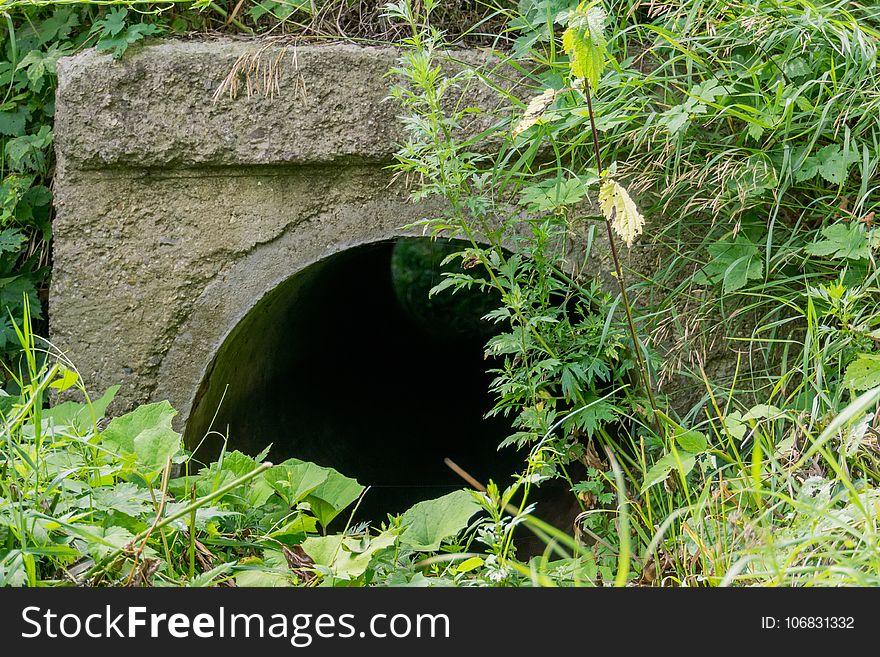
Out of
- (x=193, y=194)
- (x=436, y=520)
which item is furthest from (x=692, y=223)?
(x=193, y=194)

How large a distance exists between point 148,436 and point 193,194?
1155 mm

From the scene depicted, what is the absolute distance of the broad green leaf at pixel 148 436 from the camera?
5.83ft

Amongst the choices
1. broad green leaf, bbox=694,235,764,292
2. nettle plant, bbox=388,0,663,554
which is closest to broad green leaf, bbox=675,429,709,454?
nettle plant, bbox=388,0,663,554

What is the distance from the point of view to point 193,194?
8.87ft

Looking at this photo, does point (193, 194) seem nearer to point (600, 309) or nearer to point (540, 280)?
point (540, 280)

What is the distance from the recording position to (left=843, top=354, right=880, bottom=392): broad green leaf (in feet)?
6.20

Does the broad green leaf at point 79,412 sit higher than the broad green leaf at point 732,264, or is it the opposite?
the broad green leaf at point 732,264

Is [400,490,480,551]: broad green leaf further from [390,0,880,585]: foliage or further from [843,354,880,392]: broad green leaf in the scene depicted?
[843,354,880,392]: broad green leaf

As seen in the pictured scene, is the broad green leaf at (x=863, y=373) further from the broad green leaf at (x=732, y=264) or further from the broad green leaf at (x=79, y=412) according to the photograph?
the broad green leaf at (x=79, y=412)

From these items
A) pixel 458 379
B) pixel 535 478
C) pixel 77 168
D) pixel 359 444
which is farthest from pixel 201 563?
pixel 458 379

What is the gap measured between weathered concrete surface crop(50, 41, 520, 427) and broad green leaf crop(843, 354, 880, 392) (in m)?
1.36

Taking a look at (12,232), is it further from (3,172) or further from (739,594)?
(739,594)

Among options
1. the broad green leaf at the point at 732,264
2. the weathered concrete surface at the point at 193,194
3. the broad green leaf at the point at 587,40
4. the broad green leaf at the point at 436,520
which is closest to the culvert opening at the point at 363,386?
the weathered concrete surface at the point at 193,194

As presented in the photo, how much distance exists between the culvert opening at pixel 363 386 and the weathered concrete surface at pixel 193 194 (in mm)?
175
